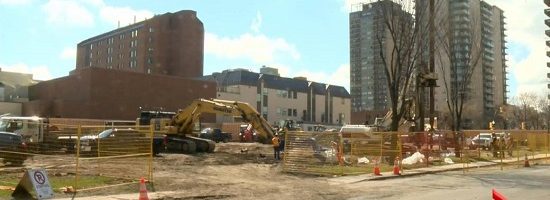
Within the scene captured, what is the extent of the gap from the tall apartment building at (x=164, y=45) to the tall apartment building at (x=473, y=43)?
195 feet

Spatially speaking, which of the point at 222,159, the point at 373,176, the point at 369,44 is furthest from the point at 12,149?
the point at 369,44

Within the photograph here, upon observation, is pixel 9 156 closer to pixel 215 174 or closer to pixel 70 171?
pixel 70 171

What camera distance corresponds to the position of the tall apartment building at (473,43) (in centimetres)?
3753

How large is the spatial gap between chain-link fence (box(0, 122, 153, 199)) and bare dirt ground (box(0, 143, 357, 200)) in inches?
2.0

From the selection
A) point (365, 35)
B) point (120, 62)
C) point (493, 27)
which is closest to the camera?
point (365, 35)

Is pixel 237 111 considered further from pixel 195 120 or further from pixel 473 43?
pixel 473 43

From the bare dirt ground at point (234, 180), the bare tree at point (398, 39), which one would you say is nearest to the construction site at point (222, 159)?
the bare dirt ground at point (234, 180)

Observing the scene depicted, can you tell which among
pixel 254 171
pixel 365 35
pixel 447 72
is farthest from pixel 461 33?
pixel 254 171

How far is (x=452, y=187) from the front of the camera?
18.3 meters

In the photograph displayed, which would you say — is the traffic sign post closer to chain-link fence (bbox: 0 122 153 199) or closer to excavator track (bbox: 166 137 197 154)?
chain-link fence (bbox: 0 122 153 199)

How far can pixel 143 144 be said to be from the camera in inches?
743

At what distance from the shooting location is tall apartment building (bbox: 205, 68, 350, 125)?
331 feet

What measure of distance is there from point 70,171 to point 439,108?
262 ft

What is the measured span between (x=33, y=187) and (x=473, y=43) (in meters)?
34.5
